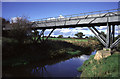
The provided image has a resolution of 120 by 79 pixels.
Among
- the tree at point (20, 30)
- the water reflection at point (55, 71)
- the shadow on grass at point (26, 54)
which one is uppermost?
the tree at point (20, 30)

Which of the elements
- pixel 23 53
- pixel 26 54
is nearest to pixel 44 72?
pixel 26 54

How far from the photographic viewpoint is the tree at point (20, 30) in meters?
13.7

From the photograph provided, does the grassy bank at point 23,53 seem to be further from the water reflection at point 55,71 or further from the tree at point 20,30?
the water reflection at point 55,71

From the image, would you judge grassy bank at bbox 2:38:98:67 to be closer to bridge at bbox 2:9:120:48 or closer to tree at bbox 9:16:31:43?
tree at bbox 9:16:31:43

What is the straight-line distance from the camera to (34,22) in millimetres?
17438

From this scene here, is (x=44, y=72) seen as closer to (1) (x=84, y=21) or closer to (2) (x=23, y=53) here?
(2) (x=23, y=53)

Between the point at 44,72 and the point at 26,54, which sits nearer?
the point at 44,72

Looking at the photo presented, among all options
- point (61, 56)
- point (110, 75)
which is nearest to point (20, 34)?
point (61, 56)

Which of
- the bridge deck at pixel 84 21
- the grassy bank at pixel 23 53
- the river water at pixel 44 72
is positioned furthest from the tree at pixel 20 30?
the river water at pixel 44 72

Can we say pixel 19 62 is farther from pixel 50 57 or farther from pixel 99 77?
pixel 99 77

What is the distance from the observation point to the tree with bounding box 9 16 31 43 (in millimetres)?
13712

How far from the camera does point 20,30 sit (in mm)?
13992

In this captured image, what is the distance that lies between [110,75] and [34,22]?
1548cm

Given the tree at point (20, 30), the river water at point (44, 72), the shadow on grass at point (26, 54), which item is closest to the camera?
the river water at point (44, 72)
